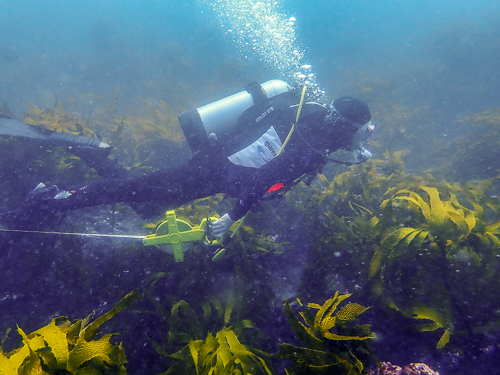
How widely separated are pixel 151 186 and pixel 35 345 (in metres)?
2.29

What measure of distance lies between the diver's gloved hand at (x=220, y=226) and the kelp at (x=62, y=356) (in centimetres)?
168

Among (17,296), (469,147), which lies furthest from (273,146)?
(469,147)

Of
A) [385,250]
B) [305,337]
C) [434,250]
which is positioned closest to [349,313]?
[305,337]

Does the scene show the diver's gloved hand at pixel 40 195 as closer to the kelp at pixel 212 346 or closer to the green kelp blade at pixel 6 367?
the green kelp blade at pixel 6 367

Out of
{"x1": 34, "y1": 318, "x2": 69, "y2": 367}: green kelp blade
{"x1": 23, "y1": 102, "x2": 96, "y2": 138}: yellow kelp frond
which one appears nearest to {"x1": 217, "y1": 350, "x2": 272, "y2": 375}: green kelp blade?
{"x1": 34, "y1": 318, "x2": 69, "y2": 367}: green kelp blade

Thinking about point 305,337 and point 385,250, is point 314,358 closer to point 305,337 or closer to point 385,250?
point 305,337

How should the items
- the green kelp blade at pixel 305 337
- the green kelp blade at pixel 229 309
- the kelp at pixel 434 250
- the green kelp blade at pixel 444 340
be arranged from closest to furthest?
the green kelp blade at pixel 305 337
the green kelp blade at pixel 444 340
the kelp at pixel 434 250
the green kelp blade at pixel 229 309

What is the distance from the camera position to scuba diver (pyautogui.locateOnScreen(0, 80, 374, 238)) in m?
3.21

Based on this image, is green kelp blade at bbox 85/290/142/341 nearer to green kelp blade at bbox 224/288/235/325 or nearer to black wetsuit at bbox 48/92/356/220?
green kelp blade at bbox 224/288/235/325

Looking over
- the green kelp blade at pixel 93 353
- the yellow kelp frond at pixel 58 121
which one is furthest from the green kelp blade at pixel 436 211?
the yellow kelp frond at pixel 58 121

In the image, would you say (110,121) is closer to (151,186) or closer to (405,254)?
(151,186)

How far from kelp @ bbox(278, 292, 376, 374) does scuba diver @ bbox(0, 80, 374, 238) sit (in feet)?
5.77

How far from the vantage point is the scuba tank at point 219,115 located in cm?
387

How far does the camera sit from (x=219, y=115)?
4016 millimetres
